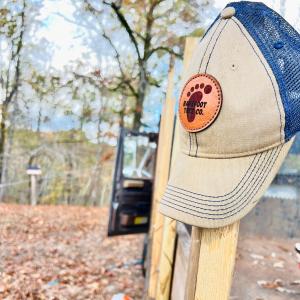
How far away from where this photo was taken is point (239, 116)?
50 cm

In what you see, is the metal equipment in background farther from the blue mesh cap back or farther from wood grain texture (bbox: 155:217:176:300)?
the blue mesh cap back

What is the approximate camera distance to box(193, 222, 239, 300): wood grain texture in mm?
536

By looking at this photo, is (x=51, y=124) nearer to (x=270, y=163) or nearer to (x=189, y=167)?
(x=189, y=167)

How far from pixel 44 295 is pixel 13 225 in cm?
41

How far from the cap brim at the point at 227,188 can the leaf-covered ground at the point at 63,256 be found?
2.13ft

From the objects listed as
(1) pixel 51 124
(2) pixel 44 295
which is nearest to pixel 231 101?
(2) pixel 44 295

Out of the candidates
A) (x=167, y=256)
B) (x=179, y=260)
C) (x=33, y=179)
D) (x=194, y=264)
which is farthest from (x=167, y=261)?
(x=33, y=179)

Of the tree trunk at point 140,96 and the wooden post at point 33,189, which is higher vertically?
the tree trunk at point 140,96

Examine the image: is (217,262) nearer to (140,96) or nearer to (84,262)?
(140,96)

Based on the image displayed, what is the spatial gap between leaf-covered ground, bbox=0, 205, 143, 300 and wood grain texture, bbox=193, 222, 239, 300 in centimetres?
61

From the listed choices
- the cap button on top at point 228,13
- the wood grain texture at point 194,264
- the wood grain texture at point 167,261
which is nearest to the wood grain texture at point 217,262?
the wood grain texture at point 194,264

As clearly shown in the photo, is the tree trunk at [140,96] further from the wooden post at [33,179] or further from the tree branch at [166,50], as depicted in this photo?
the wooden post at [33,179]

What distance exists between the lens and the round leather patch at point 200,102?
20.4 inches

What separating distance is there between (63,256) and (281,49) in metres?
1.78
